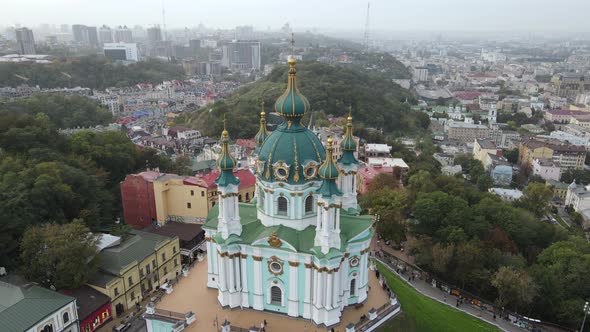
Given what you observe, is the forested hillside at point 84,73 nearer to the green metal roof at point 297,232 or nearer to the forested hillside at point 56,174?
the forested hillside at point 56,174

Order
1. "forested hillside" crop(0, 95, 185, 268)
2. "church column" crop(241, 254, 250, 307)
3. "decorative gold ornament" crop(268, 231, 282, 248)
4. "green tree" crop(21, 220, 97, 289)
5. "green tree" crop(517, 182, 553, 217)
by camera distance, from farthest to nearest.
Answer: "green tree" crop(517, 182, 553, 217)
"forested hillside" crop(0, 95, 185, 268)
"green tree" crop(21, 220, 97, 289)
"church column" crop(241, 254, 250, 307)
"decorative gold ornament" crop(268, 231, 282, 248)

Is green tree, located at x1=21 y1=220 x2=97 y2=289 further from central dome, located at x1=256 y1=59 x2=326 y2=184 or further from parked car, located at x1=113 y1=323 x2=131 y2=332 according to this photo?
central dome, located at x1=256 y1=59 x2=326 y2=184

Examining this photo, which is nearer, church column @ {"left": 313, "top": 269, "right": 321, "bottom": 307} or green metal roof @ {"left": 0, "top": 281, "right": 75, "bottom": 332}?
church column @ {"left": 313, "top": 269, "right": 321, "bottom": 307}

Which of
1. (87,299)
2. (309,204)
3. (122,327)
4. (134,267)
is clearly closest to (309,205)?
(309,204)

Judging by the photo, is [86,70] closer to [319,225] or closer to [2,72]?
[2,72]

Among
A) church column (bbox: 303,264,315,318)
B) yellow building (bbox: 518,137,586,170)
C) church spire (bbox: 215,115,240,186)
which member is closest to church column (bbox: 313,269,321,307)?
church column (bbox: 303,264,315,318)

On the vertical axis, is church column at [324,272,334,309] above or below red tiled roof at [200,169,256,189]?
above

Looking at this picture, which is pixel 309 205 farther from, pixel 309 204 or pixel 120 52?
pixel 120 52
